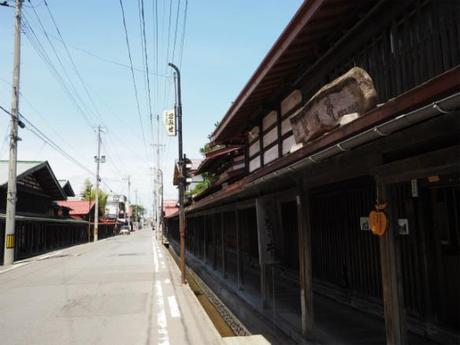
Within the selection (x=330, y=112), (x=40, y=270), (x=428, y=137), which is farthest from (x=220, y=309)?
(x=40, y=270)

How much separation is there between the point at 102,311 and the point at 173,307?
1.62 metres

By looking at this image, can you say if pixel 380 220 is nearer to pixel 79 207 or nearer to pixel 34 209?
pixel 34 209

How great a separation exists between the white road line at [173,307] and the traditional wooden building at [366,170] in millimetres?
1433

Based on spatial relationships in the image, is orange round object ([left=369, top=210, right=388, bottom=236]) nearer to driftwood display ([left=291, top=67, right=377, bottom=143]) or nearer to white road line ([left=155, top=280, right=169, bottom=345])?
driftwood display ([left=291, top=67, right=377, bottom=143])

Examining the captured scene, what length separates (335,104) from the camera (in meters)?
6.79

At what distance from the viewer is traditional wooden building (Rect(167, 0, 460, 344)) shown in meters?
4.27

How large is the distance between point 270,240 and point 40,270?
15.1m

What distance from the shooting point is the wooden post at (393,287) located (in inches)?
182

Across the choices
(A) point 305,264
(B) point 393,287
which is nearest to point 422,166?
(B) point 393,287

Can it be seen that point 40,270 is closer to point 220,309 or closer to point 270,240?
point 220,309

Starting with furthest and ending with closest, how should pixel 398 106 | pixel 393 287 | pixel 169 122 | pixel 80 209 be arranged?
pixel 80 209 < pixel 169 122 < pixel 393 287 < pixel 398 106

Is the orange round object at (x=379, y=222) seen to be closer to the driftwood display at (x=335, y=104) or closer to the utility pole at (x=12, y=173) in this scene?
the driftwood display at (x=335, y=104)

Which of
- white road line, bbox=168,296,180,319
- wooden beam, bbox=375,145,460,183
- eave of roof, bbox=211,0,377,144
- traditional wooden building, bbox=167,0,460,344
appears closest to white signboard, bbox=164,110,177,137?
eave of roof, bbox=211,0,377,144

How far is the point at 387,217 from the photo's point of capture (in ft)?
15.5
